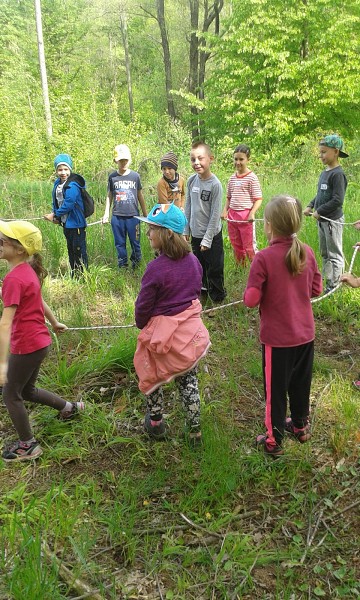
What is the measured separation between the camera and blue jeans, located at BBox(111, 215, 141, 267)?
6.13 m

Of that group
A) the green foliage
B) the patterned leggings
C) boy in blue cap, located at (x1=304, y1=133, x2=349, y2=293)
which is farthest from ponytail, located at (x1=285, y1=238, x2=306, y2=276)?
the green foliage

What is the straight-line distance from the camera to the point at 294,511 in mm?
2533

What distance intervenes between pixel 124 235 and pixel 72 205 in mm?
877

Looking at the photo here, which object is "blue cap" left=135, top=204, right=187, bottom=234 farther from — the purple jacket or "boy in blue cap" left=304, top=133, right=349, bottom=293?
"boy in blue cap" left=304, top=133, right=349, bottom=293

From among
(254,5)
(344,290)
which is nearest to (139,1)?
(254,5)

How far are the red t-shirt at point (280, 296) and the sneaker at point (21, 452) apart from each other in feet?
5.44

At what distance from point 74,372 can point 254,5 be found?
17068 mm

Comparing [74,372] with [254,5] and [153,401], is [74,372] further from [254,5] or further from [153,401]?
[254,5]

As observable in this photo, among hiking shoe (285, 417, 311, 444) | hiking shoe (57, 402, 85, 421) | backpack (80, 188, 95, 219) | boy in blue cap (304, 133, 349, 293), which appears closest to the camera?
hiking shoe (285, 417, 311, 444)

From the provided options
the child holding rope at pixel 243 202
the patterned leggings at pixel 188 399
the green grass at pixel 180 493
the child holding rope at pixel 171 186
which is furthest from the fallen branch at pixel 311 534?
the child holding rope at pixel 171 186

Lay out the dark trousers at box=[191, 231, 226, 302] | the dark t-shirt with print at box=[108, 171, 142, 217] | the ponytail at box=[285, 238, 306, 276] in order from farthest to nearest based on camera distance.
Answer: the dark t-shirt with print at box=[108, 171, 142, 217]
the dark trousers at box=[191, 231, 226, 302]
the ponytail at box=[285, 238, 306, 276]

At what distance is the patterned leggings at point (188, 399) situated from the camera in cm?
293

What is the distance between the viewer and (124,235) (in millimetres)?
6195

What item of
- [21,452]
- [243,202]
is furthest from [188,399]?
[243,202]
